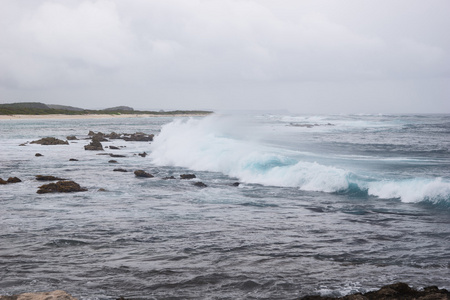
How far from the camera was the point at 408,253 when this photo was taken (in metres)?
9.26

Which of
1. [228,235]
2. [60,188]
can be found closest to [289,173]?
[60,188]

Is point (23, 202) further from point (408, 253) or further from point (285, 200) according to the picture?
point (408, 253)

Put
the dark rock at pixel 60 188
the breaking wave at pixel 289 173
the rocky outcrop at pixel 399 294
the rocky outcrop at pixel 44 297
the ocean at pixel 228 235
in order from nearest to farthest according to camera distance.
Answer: the rocky outcrop at pixel 44 297 → the rocky outcrop at pixel 399 294 → the ocean at pixel 228 235 → the breaking wave at pixel 289 173 → the dark rock at pixel 60 188

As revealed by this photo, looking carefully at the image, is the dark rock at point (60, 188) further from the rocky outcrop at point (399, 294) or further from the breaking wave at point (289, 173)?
the rocky outcrop at point (399, 294)

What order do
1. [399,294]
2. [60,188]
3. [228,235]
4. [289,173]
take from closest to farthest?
[399,294] → [228,235] → [60,188] → [289,173]

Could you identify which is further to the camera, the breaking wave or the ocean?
the breaking wave

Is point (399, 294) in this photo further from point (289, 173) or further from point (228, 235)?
point (289, 173)

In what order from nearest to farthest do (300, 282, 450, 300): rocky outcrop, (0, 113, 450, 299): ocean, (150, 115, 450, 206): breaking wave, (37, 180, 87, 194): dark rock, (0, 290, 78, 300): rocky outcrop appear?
1. (0, 290, 78, 300): rocky outcrop
2. (300, 282, 450, 300): rocky outcrop
3. (0, 113, 450, 299): ocean
4. (150, 115, 450, 206): breaking wave
5. (37, 180, 87, 194): dark rock

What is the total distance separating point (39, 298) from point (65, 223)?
6458 millimetres

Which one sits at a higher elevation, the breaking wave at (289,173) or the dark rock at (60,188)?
the breaking wave at (289,173)

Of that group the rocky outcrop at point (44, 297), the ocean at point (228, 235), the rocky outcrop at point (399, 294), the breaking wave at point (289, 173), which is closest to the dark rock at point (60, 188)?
the ocean at point (228, 235)

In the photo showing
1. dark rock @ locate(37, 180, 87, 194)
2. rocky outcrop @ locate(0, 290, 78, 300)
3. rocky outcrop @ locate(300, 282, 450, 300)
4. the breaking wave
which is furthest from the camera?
dark rock @ locate(37, 180, 87, 194)

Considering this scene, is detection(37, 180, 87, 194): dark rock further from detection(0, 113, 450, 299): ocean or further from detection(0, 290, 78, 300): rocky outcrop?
detection(0, 290, 78, 300): rocky outcrop

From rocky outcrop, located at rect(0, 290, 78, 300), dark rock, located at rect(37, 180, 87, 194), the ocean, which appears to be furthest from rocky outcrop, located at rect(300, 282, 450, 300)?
dark rock, located at rect(37, 180, 87, 194)
